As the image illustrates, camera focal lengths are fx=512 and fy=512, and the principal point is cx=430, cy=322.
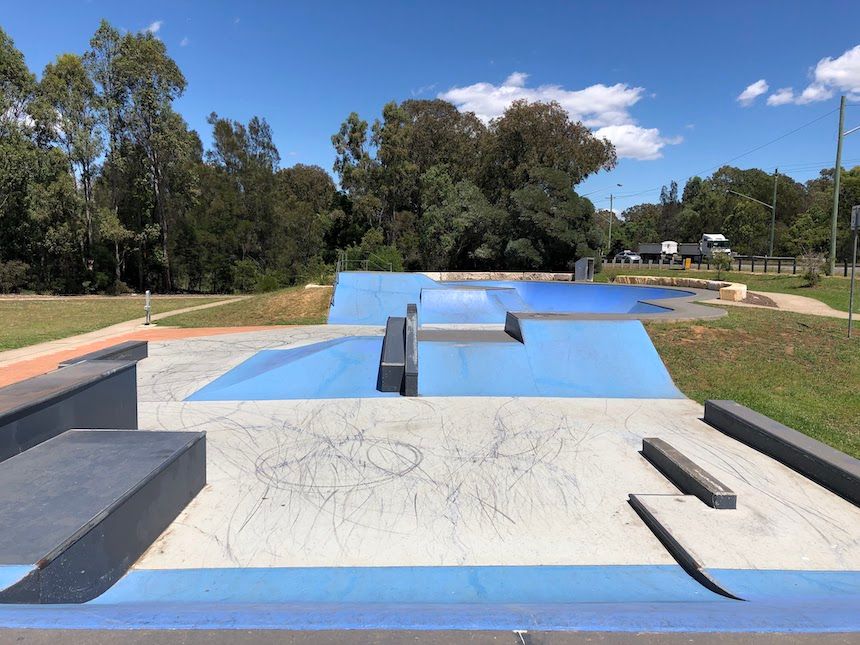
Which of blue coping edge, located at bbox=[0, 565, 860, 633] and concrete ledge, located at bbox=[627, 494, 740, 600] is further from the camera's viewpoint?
concrete ledge, located at bbox=[627, 494, 740, 600]

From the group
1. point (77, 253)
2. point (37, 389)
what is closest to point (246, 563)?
point (37, 389)

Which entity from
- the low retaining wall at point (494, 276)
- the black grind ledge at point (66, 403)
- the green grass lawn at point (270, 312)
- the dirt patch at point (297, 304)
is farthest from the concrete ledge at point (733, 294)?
the black grind ledge at point (66, 403)

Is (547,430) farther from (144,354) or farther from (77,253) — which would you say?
(77,253)

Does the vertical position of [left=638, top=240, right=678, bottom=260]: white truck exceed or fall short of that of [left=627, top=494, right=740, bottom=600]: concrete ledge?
it exceeds it

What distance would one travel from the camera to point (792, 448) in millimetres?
5160

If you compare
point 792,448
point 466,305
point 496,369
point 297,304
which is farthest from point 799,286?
point 792,448

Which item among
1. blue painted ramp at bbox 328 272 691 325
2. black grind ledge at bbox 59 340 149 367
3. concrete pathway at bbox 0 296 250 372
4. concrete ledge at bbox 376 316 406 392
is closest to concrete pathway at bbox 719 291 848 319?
blue painted ramp at bbox 328 272 691 325

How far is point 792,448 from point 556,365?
13.1 feet

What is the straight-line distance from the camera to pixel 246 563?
11.4 ft

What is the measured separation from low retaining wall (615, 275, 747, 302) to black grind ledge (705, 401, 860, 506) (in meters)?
13.3

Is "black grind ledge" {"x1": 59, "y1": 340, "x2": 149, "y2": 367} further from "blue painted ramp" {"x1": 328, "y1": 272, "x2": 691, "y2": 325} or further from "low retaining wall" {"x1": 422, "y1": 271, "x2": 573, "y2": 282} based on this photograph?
"low retaining wall" {"x1": 422, "y1": 271, "x2": 573, "y2": 282}

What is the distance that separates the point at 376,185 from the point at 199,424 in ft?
123

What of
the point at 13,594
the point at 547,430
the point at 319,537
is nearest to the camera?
the point at 13,594

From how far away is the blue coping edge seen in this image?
237 cm
